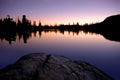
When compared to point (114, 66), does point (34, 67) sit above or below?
above

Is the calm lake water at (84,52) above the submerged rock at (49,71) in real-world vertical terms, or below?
below

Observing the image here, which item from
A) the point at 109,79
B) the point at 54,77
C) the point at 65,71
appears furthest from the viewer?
the point at 109,79

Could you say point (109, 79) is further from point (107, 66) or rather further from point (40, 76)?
point (107, 66)

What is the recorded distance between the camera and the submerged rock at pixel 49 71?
557cm

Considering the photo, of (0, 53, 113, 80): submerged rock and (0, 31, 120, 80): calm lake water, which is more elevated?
(0, 53, 113, 80): submerged rock

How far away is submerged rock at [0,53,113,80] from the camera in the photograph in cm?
557

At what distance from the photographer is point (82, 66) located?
7.04m

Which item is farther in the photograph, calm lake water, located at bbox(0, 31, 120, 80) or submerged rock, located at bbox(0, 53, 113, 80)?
calm lake water, located at bbox(0, 31, 120, 80)

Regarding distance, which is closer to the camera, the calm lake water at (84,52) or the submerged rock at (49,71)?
the submerged rock at (49,71)

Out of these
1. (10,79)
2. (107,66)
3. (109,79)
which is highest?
(10,79)

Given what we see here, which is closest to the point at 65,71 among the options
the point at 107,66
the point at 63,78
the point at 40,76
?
the point at 63,78

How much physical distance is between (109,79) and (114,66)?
1306 cm

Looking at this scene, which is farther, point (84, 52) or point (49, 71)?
point (84, 52)

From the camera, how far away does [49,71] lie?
597 cm
